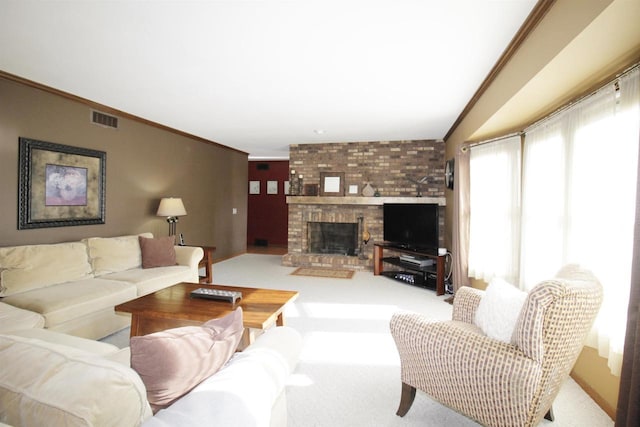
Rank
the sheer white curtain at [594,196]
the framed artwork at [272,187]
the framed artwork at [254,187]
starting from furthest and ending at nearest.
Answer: the framed artwork at [254,187] → the framed artwork at [272,187] → the sheer white curtain at [594,196]

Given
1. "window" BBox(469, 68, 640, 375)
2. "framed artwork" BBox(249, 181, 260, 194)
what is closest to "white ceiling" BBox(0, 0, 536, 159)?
"window" BBox(469, 68, 640, 375)

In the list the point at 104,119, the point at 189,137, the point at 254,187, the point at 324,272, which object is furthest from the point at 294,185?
the point at 104,119

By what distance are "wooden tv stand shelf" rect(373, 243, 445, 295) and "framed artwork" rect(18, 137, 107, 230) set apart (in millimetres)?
4203

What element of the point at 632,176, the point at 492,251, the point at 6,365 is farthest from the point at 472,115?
the point at 6,365

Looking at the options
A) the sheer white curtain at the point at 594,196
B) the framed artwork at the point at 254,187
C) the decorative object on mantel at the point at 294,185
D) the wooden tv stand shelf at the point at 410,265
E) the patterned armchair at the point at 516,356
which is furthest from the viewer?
the framed artwork at the point at 254,187

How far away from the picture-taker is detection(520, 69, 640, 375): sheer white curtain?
6.08 feet

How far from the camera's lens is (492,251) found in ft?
12.6

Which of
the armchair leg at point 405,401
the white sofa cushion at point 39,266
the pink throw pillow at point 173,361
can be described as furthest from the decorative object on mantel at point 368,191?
the pink throw pillow at point 173,361

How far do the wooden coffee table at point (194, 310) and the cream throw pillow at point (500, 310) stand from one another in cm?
139

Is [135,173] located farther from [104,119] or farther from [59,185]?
[59,185]

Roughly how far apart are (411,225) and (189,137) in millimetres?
4189

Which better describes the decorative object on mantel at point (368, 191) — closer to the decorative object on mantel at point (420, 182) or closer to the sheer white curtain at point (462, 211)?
the decorative object on mantel at point (420, 182)

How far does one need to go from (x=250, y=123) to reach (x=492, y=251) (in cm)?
369

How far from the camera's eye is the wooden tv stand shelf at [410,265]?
4.73m
